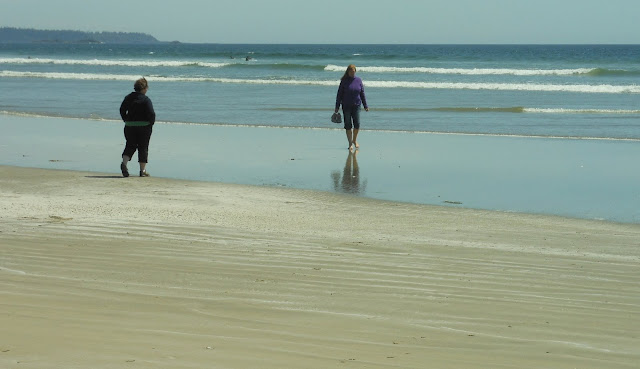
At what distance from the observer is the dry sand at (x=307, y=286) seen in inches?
161

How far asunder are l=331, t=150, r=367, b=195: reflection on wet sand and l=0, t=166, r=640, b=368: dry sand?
52.2 inches

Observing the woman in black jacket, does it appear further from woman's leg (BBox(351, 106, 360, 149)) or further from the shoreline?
woman's leg (BBox(351, 106, 360, 149))

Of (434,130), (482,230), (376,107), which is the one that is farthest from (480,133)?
(482,230)

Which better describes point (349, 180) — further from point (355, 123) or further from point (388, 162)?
point (355, 123)

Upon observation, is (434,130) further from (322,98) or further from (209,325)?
(209,325)

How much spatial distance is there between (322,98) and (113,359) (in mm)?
24063

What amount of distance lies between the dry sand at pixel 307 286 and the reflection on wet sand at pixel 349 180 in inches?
52.2

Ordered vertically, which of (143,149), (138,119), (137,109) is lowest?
(143,149)

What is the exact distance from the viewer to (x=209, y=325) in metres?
4.50

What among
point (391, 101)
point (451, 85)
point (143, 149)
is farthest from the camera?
point (451, 85)

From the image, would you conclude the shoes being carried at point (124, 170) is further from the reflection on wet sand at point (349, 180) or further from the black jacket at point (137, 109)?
the reflection on wet sand at point (349, 180)

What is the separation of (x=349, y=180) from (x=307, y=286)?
18.7ft

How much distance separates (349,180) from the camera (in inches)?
438

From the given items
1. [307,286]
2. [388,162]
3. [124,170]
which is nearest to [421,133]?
[388,162]
